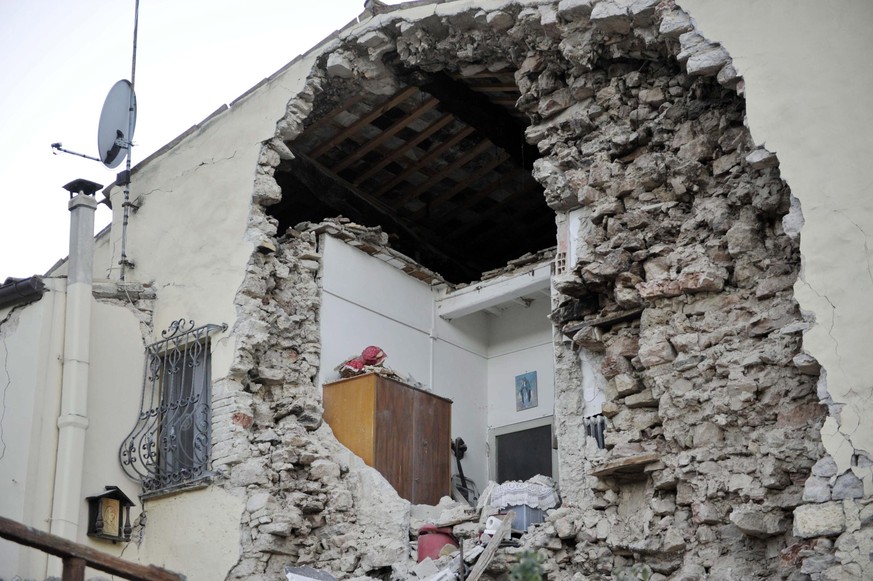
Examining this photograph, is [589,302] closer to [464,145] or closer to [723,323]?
[723,323]

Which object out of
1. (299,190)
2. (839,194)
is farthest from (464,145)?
(839,194)

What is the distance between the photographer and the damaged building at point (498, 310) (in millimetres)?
7934

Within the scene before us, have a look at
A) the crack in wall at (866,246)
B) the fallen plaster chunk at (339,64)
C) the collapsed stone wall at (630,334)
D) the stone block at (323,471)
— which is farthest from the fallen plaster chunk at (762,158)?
the stone block at (323,471)

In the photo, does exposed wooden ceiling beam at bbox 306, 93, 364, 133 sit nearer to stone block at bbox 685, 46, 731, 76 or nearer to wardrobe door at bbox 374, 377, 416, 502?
wardrobe door at bbox 374, 377, 416, 502

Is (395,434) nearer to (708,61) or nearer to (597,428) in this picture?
(597,428)

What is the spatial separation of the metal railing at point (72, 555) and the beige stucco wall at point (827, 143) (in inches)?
160

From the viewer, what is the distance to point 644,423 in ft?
28.9

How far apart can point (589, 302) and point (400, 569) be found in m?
2.59

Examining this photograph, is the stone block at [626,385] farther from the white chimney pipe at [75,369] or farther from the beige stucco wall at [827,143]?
the white chimney pipe at [75,369]

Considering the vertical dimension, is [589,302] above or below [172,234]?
below

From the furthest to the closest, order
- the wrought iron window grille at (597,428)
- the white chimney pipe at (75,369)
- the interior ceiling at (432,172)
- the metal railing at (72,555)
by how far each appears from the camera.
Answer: the interior ceiling at (432,172) → the white chimney pipe at (75,369) → the wrought iron window grille at (597,428) → the metal railing at (72,555)

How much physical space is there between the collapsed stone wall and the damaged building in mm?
23

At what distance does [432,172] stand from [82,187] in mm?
3819

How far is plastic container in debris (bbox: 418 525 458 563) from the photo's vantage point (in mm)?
9547
